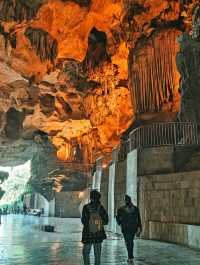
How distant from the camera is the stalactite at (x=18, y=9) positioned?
22.8m

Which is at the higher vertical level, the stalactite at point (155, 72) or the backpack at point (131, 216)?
the stalactite at point (155, 72)

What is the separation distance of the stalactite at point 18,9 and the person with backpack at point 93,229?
1958 centimetres

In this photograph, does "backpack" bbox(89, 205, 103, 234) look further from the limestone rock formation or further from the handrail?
the limestone rock formation

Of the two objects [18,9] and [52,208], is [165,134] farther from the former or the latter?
[52,208]

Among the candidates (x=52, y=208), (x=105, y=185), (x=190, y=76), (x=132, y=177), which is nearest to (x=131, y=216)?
(x=132, y=177)

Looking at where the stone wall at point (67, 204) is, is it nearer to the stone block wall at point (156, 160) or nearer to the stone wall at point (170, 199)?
the stone block wall at point (156, 160)

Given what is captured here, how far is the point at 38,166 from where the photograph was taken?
4438 centimetres

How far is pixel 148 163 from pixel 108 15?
16000 mm

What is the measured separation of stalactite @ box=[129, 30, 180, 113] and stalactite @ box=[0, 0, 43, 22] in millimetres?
7266

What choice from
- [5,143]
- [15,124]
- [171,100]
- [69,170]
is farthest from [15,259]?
[5,143]

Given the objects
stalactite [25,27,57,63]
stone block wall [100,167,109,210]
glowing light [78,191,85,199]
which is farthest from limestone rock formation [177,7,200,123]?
glowing light [78,191,85,199]

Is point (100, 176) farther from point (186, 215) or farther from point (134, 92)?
point (186, 215)

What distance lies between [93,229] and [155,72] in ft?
62.8

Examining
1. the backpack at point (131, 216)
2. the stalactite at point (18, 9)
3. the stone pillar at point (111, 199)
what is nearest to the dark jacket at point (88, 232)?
the backpack at point (131, 216)
